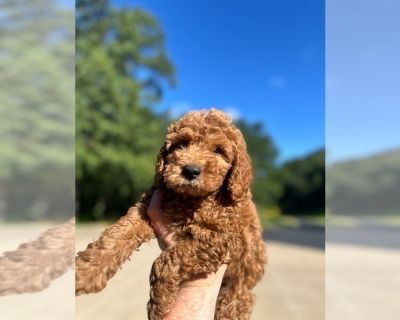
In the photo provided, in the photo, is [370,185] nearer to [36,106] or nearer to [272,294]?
[272,294]

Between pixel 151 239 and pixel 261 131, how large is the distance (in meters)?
13.2

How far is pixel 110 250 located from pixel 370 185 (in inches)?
130

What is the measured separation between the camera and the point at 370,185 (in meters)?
3.77

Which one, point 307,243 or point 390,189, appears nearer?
point 390,189

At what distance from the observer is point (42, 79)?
5.57 metres

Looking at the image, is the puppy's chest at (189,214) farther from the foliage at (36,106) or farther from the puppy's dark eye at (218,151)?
the foliage at (36,106)

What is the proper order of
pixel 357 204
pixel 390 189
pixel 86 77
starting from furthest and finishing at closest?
pixel 86 77, pixel 357 204, pixel 390 189

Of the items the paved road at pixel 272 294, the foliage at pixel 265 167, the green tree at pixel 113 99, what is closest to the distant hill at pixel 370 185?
the paved road at pixel 272 294

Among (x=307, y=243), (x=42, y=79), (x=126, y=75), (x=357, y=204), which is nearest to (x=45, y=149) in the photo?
(x=42, y=79)

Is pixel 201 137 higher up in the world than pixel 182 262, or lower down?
higher up

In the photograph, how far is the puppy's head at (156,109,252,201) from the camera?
34.2 inches

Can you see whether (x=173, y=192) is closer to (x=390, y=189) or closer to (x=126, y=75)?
(x=390, y=189)

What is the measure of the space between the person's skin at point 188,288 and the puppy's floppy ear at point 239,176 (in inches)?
5.9

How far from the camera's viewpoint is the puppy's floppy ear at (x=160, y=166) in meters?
0.93
